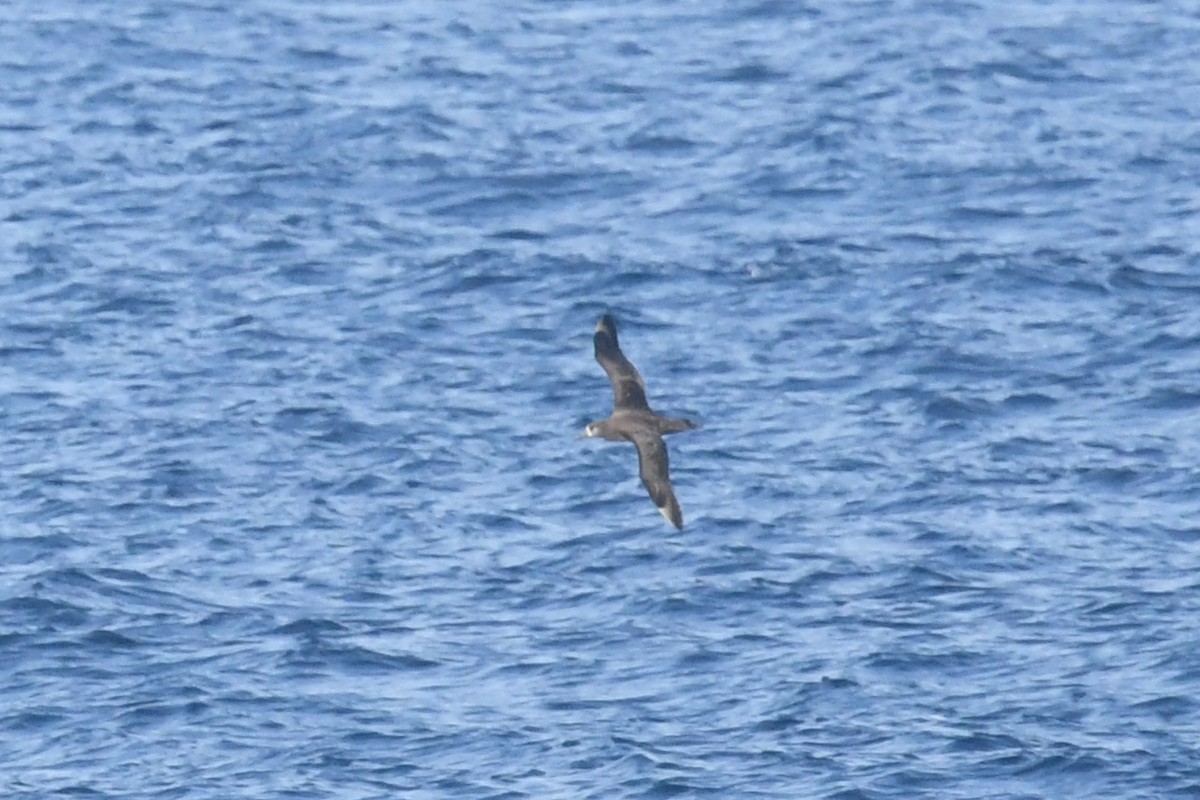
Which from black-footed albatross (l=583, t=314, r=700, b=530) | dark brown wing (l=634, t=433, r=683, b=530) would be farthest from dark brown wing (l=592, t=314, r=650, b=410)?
dark brown wing (l=634, t=433, r=683, b=530)

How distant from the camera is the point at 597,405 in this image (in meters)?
28.8

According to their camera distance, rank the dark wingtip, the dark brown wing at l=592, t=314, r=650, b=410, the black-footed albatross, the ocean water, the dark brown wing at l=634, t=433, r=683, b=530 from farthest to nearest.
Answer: the ocean water → the dark wingtip → the dark brown wing at l=592, t=314, r=650, b=410 → the black-footed albatross → the dark brown wing at l=634, t=433, r=683, b=530

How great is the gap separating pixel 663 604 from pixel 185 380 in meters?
7.33

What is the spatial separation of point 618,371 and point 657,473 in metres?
1.58

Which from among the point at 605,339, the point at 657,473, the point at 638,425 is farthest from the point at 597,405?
the point at 657,473

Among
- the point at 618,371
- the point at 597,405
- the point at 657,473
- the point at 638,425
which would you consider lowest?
the point at 597,405

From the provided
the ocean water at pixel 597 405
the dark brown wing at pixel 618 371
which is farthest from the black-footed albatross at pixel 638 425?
the ocean water at pixel 597 405

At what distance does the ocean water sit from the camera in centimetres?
2281

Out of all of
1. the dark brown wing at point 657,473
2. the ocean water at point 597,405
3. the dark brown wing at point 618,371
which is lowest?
the ocean water at point 597,405

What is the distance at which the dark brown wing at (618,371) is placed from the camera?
20625 mm

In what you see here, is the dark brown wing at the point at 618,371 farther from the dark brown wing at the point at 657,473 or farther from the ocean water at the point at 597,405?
the ocean water at the point at 597,405

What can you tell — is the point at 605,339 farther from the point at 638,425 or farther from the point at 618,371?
the point at 638,425

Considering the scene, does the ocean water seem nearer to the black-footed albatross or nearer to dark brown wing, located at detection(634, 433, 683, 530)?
the black-footed albatross

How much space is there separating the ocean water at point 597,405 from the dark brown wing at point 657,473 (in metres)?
3.34
